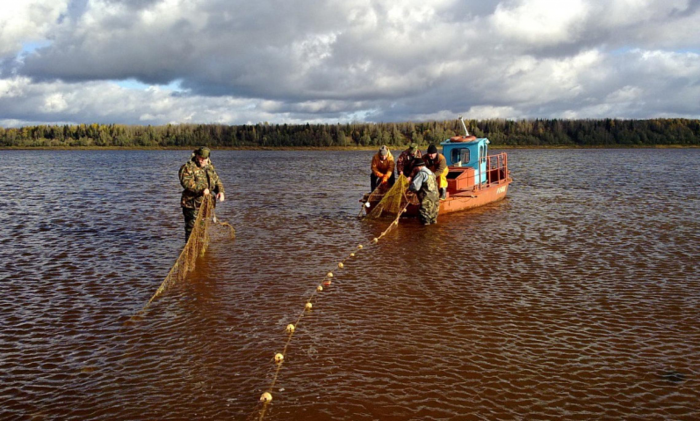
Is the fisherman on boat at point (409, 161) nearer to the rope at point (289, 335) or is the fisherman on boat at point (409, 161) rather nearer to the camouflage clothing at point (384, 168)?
the camouflage clothing at point (384, 168)

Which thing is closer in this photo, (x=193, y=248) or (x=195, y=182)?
(x=193, y=248)

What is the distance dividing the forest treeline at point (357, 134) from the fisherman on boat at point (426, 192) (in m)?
91.5

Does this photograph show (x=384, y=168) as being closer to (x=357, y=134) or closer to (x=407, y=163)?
(x=407, y=163)

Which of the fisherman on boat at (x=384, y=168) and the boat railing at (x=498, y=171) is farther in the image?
the boat railing at (x=498, y=171)

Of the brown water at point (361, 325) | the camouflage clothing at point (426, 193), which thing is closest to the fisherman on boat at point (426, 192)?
the camouflage clothing at point (426, 193)

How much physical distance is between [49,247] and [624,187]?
2438 centimetres

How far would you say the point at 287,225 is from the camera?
15.4m

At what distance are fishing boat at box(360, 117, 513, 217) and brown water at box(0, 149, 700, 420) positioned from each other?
247 centimetres

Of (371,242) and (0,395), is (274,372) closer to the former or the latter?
(0,395)

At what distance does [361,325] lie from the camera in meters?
7.08

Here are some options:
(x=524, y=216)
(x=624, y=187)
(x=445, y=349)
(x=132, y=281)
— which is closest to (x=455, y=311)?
(x=445, y=349)

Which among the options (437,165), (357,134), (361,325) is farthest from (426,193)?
(357,134)

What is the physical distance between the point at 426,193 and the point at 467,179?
4.18 m

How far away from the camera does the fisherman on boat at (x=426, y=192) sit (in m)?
14.8
